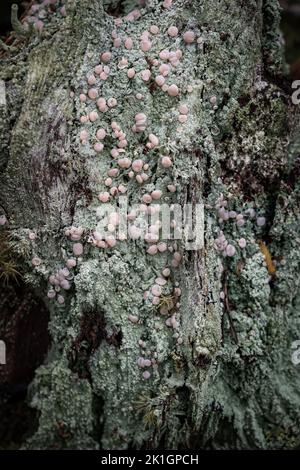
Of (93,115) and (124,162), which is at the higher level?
(93,115)

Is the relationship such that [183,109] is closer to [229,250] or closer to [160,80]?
[160,80]

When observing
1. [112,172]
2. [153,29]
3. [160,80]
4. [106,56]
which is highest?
[153,29]

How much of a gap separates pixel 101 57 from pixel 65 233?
727mm

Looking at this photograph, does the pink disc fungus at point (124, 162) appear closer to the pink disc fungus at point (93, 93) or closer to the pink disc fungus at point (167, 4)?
the pink disc fungus at point (93, 93)

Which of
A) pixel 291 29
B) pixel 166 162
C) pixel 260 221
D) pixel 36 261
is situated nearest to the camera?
pixel 166 162

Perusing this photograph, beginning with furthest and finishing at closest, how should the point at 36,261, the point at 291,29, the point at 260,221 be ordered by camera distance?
the point at 291,29
the point at 260,221
the point at 36,261

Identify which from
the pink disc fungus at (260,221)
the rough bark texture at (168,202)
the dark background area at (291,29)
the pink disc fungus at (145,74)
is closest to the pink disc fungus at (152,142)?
the rough bark texture at (168,202)

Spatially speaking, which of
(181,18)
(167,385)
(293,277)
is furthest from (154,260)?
(181,18)

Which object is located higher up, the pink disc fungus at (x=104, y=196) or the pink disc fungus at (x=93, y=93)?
the pink disc fungus at (x=93, y=93)

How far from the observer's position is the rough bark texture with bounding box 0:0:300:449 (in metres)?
2.11

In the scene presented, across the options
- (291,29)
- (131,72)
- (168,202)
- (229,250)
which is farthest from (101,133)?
(291,29)

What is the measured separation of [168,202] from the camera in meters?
2.10

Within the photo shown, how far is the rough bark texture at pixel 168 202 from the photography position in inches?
83.2

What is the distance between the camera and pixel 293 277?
7.77ft
